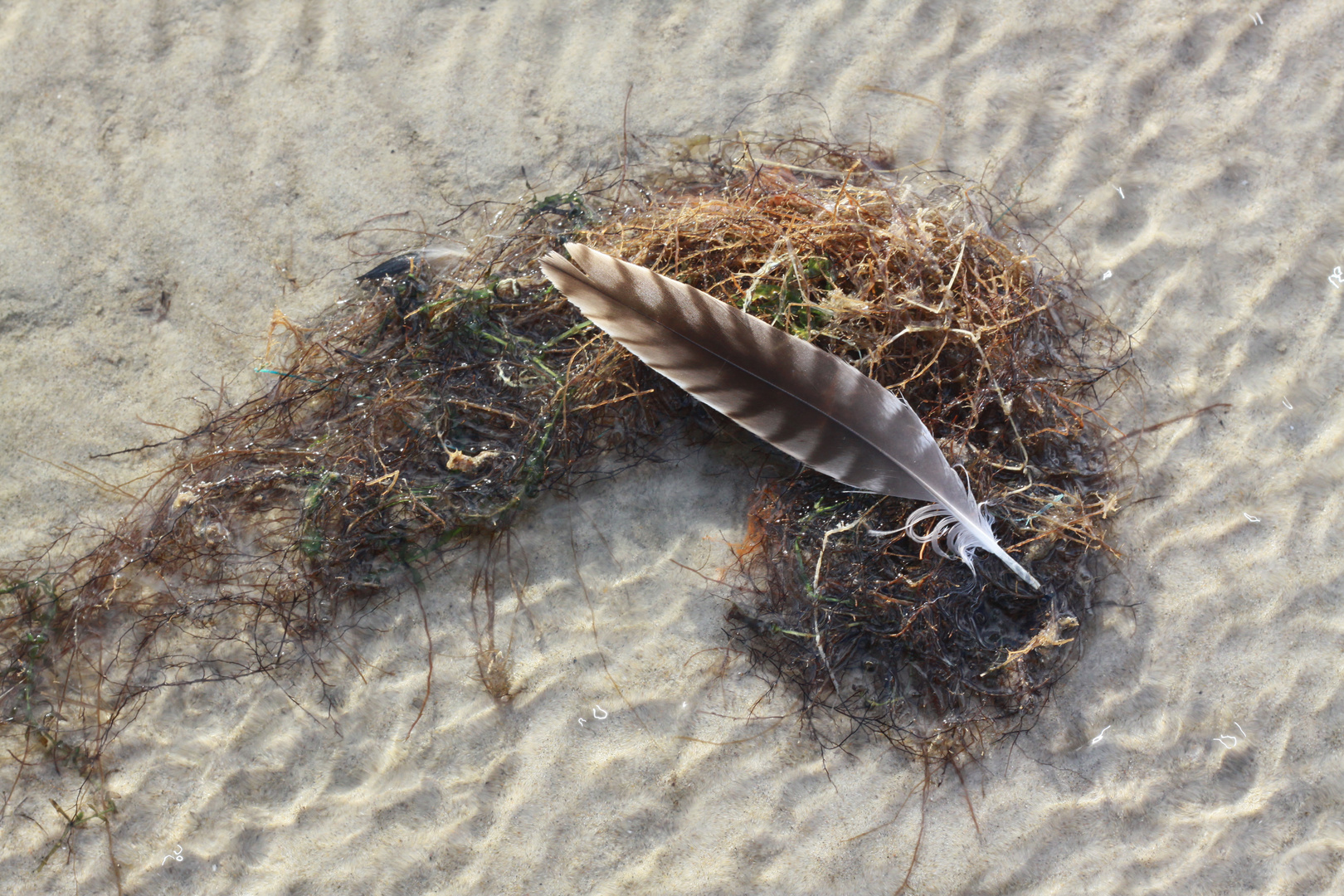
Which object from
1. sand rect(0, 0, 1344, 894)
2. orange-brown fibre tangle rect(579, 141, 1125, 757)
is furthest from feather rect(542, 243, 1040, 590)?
sand rect(0, 0, 1344, 894)

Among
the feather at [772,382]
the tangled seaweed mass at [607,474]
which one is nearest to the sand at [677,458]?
the tangled seaweed mass at [607,474]

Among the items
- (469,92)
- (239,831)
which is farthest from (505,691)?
(469,92)

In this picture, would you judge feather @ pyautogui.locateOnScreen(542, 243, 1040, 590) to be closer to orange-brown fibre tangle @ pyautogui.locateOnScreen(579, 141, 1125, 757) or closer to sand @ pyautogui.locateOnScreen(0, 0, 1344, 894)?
orange-brown fibre tangle @ pyautogui.locateOnScreen(579, 141, 1125, 757)

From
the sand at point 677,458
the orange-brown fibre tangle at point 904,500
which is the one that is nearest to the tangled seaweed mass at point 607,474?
the orange-brown fibre tangle at point 904,500

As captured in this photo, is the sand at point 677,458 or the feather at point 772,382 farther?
the sand at point 677,458

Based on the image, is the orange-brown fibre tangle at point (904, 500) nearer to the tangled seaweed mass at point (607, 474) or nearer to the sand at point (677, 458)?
the tangled seaweed mass at point (607, 474)

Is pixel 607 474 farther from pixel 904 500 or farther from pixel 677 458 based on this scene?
pixel 904 500
